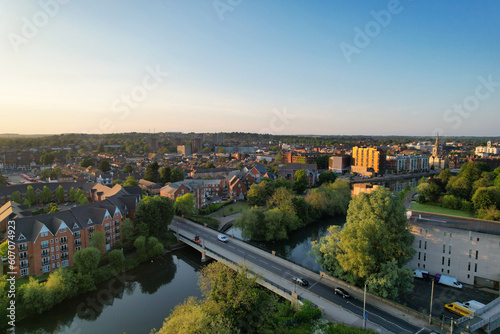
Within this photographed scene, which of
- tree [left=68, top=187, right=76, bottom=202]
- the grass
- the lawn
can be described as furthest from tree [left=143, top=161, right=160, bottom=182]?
the lawn

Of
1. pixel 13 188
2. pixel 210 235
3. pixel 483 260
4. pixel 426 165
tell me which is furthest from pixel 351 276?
pixel 426 165

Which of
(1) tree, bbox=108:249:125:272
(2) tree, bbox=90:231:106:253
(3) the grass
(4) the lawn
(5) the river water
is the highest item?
(2) tree, bbox=90:231:106:253

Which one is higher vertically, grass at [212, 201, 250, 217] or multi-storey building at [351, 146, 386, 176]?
multi-storey building at [351, 146, 386, 176]

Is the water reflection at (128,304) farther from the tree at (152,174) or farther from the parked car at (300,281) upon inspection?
the tree at (152,174)

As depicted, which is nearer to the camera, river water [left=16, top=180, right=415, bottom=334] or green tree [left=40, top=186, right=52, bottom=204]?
river water [left=16, top=180, right=415, bottom=334]

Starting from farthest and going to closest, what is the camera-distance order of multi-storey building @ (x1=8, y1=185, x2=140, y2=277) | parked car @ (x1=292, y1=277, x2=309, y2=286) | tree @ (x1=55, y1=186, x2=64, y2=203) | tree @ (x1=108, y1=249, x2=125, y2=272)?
1. tree @ (x1=55, y1=186, x2=64, y2=203)
2. tree @ (x1=108, y1=249, x2=125, y2=272)
3. multi-storey building @ (x1=8, y1=185, x2=140, y2=277)
4. parked car @ (x1=292, y1=277, x2=309, y2=286)

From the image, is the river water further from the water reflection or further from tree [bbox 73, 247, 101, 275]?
tree [bbox 73, 247, 101, 275]

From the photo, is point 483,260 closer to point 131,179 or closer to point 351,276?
point 351,276
